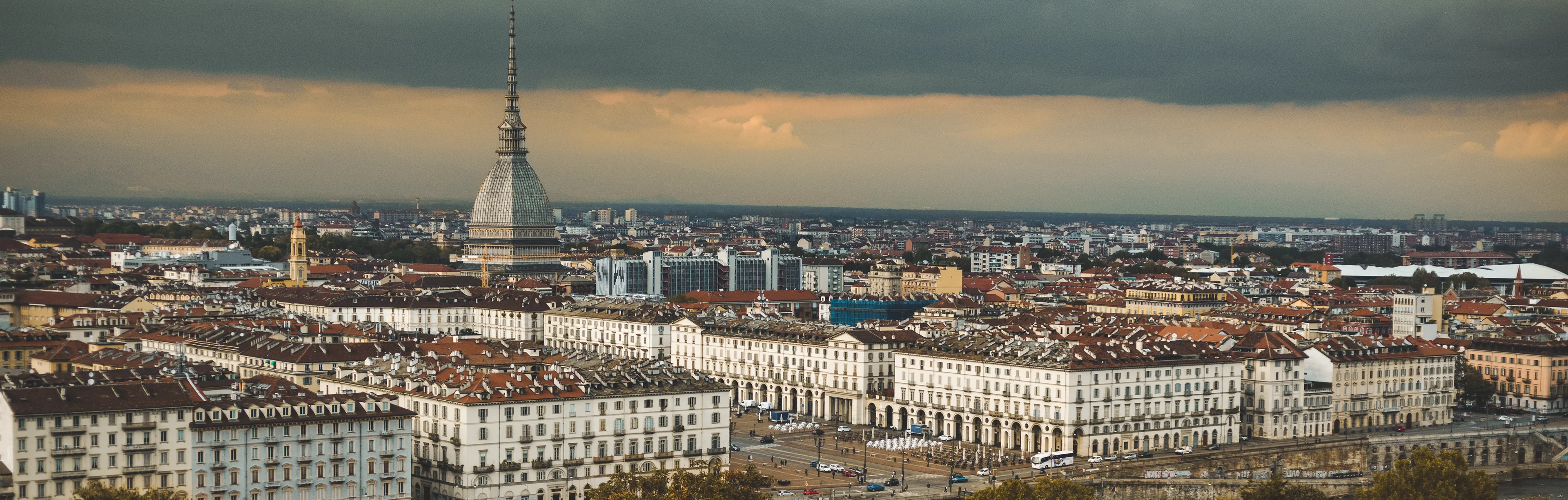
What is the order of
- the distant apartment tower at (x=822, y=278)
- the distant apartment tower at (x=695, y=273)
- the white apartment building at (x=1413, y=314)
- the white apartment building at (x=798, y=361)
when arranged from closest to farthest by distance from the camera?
the white apartment building at (x=798, y=361)
the white apartment building at (x=1413, y=314)
the distant apartment tower at (x=695, y=273)
the distant apartment tower at (x=822, y=278)

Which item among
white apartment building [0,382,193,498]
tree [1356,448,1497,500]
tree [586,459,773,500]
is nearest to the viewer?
white apartment building [0,382,193,498]

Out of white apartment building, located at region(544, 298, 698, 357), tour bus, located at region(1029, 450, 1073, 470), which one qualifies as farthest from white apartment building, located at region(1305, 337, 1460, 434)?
white apartment building, located at region(544, 298, 698, 357)

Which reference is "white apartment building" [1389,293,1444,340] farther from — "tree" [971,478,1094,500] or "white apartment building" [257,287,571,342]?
"tree" [971,478,1094,500]

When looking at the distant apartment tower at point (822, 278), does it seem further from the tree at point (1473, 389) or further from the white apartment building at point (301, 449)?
the white apartment building at point (301, 449)

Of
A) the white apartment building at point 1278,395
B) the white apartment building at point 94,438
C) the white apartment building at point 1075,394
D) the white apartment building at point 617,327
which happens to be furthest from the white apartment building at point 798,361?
the white apartment building at point 94,438

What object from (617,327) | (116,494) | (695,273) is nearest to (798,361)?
(617,327)

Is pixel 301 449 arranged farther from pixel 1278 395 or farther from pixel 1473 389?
pixel 1473 389
